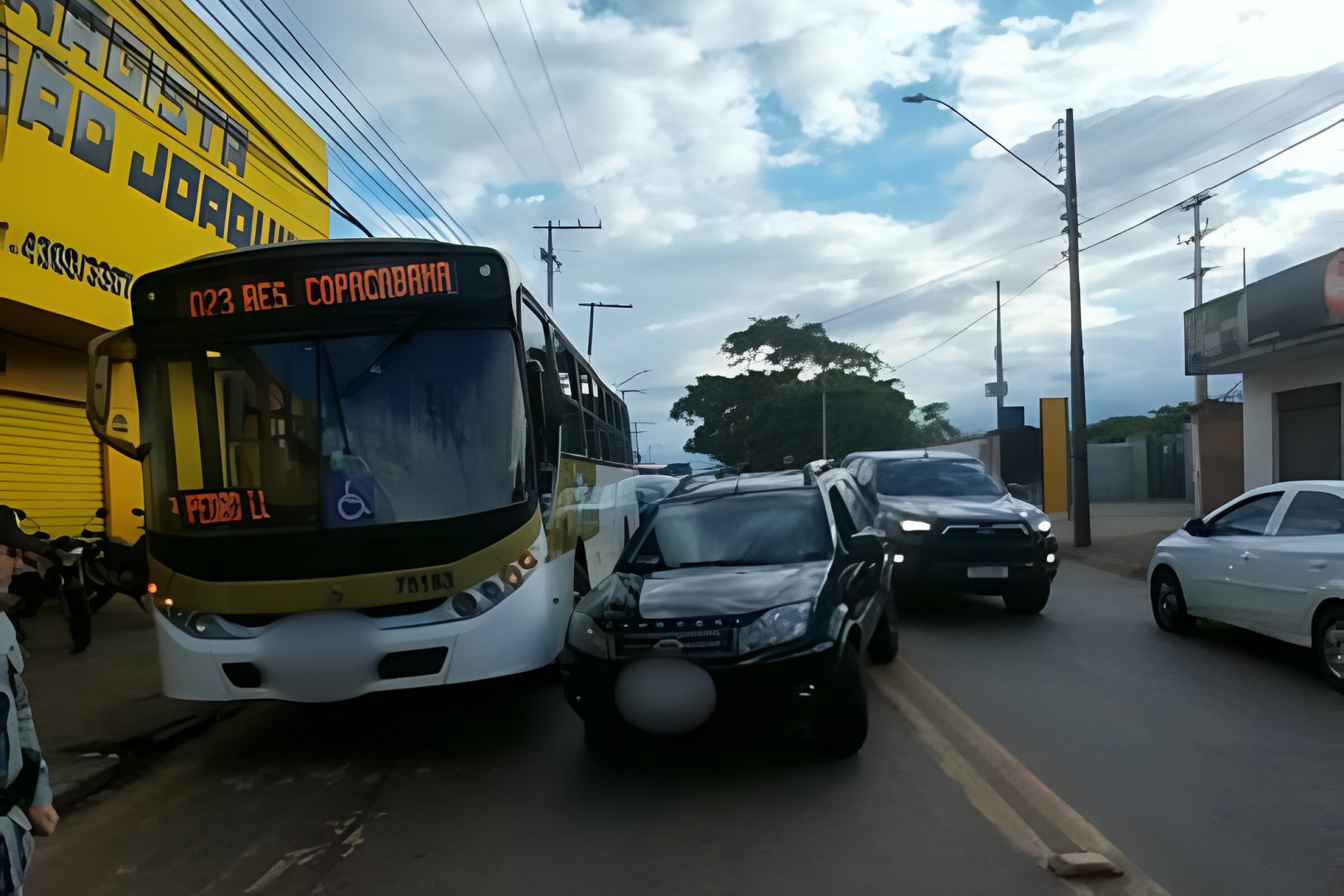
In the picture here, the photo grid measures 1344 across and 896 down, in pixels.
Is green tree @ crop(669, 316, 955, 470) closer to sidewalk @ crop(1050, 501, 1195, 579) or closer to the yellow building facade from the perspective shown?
sidewalk @ crop(1050, 501, 1195, 579)

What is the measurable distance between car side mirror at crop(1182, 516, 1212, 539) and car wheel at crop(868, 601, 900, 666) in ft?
9.54

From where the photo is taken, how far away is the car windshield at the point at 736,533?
6.49 meters

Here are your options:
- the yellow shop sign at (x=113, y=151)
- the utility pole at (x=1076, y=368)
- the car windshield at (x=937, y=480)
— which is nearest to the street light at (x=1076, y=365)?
the utility pole at (x=1076, y=368)

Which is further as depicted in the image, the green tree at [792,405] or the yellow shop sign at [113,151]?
the green tree at [792,405]

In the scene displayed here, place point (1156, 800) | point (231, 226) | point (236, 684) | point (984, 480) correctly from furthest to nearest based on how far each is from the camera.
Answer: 1. point (231, 226)
2. point (984, 480)
3. point (236, 684)
4. point (1156, 800)

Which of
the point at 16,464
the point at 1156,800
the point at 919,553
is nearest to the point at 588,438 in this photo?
the point at 919,553

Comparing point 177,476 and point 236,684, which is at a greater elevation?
point 177,476

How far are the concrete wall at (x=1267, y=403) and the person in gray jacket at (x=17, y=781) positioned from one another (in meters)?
18.9

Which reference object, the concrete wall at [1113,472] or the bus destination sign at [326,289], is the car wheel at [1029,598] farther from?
the concrete wall at [1113,472]

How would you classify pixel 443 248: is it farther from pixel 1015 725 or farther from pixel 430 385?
pixel 1015 725

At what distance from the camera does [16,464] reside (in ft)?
39.1

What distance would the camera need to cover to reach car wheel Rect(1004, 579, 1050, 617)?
10.2m

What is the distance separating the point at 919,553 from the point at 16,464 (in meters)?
10.7

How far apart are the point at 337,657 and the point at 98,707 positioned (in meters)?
3.13
